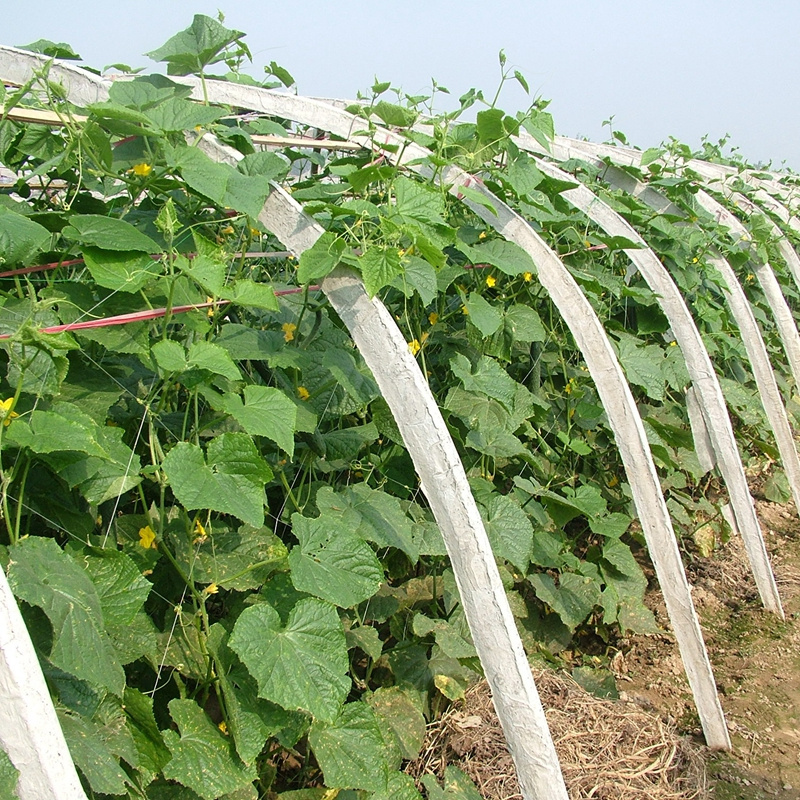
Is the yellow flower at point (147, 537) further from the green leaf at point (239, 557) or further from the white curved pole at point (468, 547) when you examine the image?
the white curved pole at point (468, 547)

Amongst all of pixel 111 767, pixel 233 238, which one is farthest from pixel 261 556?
pixel 233 238

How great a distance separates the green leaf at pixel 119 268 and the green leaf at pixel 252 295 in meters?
0.17

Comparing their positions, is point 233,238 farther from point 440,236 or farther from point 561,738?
point 561,738

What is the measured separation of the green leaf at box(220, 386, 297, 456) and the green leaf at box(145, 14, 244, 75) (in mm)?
916

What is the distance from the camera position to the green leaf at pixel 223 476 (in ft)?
4.74

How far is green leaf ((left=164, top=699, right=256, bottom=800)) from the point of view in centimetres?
152

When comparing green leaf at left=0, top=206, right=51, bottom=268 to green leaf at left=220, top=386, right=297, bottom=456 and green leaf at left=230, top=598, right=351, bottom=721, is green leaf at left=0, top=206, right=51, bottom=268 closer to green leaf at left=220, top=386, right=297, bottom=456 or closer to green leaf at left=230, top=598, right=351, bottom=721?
green leaf at left=220, top=386, right=297, bottom=456

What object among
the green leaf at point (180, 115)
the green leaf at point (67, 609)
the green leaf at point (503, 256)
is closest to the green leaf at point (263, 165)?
the green leaf at point (180, 115)

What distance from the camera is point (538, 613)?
9.82 feet

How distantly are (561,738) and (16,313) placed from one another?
6.44ft

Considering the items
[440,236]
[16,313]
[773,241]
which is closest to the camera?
[16,313]

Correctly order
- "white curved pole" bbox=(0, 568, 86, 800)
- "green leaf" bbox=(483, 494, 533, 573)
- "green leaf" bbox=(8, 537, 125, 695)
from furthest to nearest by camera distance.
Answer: "green leaf" bbox=(483, 494, 533, 573)
"green leaf" bbox=(8, 537, 125, 695)
"white curved pole" bbox=(0, 568, 86, 800)

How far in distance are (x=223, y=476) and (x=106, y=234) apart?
22.1 inches

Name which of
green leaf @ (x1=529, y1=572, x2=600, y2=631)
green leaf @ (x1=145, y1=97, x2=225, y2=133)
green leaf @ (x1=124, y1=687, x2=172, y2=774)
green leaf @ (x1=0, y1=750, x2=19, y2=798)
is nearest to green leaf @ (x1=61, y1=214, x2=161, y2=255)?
green leaf @ (x1=145, y1=97, x2=225, y2=133)
